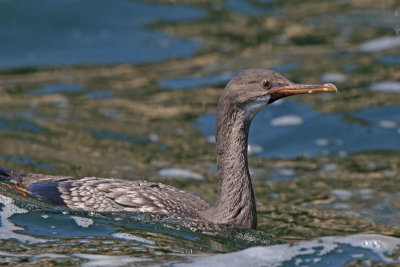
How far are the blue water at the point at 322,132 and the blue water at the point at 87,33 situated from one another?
3771 mm

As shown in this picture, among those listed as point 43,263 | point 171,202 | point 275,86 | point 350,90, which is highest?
point 350,90

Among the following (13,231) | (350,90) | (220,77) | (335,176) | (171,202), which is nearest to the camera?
(13,231)

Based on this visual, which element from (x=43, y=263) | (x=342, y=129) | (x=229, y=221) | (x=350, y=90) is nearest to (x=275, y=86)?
(x=229, y=221)

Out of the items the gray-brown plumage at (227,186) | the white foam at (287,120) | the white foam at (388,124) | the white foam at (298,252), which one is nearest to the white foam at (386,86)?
the white foam at (388,124)

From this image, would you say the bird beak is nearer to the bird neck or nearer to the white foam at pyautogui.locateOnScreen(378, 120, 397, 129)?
the bird neck

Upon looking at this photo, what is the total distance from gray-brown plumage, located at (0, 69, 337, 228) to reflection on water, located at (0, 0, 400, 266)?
129 millimetres

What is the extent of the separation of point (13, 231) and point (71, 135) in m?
4.61

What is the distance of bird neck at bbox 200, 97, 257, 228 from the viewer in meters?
7.68

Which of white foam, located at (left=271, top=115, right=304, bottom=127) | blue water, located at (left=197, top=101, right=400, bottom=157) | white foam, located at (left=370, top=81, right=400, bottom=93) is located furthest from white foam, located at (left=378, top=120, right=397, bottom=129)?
white foam, located at (left=271, top=115, right=304, bottom=127)

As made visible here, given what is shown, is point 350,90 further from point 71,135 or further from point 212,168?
point 71,135

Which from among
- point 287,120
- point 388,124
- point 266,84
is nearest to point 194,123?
point 287,120

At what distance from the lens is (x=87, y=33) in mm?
16609

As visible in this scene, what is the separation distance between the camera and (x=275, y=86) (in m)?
7.64

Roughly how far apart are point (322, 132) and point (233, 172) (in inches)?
175
